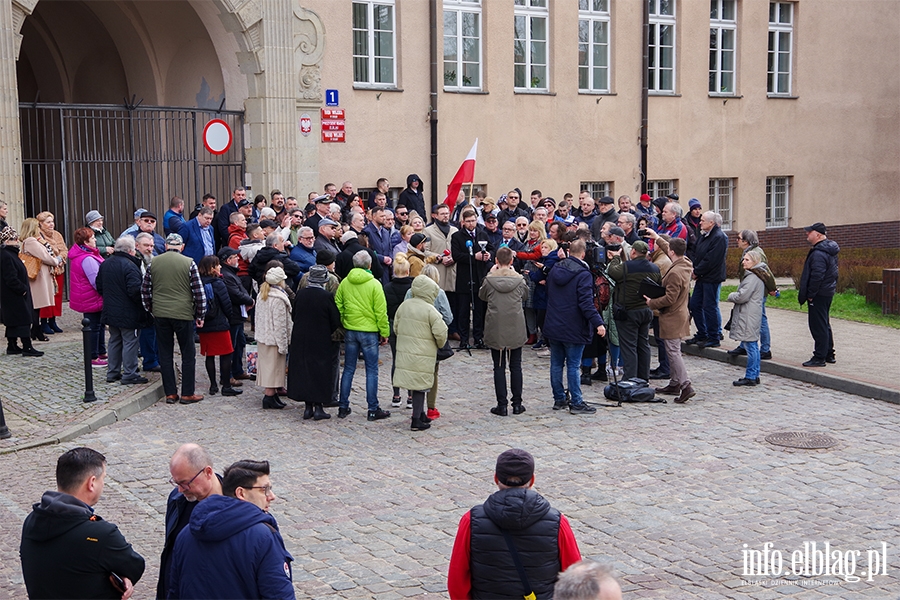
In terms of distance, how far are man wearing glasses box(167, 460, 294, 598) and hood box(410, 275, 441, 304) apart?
21.5 ft

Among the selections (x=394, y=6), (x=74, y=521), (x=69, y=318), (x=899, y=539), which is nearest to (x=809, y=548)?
(x=899, y=539)

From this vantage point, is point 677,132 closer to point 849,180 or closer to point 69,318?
point 849,180

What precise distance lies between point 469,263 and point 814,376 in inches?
189

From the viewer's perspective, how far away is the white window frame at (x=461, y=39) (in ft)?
73.9

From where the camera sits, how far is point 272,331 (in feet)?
39.4

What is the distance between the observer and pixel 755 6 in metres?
26.5

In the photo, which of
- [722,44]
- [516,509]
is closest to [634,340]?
[516,509]

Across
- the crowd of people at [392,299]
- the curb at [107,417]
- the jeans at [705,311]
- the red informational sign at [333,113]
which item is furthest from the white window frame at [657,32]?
the curb at [107,417]

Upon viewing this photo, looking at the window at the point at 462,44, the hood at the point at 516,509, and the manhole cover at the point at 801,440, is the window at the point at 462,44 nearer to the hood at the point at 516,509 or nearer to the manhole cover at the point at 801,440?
the manhole cover at the point at 801,440

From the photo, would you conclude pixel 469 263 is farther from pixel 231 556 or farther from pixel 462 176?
pixel 231 556

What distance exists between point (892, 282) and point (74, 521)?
16155 mm


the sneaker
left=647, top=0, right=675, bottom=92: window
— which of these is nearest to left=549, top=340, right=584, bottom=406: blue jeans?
the sneaker

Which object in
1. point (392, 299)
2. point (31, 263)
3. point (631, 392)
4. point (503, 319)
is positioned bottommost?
point (631, 392)

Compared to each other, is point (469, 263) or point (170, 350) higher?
point (469, 263)
